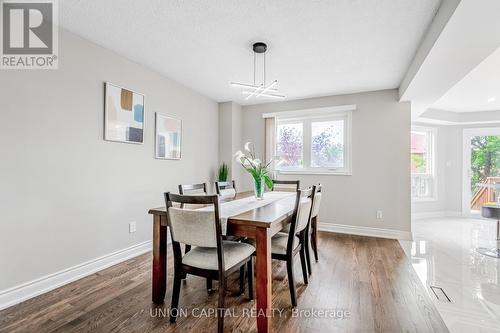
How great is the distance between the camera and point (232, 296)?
2.10m

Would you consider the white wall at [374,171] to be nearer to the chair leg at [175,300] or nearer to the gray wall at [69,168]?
the gray wall at [69,168]

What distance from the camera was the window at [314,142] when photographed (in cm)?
427

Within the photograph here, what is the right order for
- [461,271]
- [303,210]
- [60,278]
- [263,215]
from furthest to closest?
[461,271] < [60,278] < [303,210] < [263,215]

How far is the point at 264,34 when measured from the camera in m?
2.37

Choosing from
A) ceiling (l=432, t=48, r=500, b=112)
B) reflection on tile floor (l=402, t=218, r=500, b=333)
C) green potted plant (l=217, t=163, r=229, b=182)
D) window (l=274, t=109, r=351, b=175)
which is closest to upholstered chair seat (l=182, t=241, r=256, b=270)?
reflection on tile floor (l=402, t=218, r=500, b=333)

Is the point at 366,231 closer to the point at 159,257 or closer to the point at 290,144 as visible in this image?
the point at 290,144

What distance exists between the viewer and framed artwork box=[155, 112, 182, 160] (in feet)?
11.1

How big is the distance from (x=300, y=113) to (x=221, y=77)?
1662mm

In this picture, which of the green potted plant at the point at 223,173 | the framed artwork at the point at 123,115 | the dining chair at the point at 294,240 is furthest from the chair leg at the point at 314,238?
the framed artwork at the point at 123,115

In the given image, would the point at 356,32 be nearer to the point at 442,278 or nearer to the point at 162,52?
the point at 162,52

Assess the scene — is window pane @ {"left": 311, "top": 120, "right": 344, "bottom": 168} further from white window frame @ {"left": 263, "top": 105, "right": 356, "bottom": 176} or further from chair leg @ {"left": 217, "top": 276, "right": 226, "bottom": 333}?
chair leg @ {"left": 217, "top": 276, "right": 226, "bottom": 333}

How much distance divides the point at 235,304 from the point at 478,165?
20.7 ft

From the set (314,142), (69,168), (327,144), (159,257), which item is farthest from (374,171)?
(69,168)

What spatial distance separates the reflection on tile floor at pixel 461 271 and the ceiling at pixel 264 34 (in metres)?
2.33
